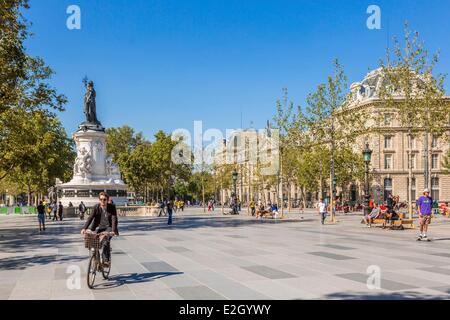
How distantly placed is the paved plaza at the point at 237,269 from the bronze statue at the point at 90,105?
107ft

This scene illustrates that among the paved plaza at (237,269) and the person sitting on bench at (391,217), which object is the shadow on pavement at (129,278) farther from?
the person sitting on bench at (391,217)

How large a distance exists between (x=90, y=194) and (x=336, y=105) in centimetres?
2610

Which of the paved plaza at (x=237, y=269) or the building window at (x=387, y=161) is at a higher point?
the building window at (x=387, y=161)

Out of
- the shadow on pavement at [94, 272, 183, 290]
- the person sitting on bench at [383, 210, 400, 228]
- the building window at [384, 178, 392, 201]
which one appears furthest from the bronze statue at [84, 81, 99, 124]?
the building window at [384, 178, 392, 201]

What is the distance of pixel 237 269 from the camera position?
11.5 m

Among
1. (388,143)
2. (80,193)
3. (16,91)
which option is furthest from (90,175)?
(388,143)

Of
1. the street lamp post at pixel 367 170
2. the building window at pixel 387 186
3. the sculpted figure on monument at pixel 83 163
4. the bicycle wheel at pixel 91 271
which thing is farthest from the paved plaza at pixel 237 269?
the building window at pixel 387 186

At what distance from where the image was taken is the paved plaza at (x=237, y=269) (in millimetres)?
8742

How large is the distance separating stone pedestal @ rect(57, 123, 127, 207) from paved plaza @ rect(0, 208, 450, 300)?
2799 cm

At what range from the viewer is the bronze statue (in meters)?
49.7

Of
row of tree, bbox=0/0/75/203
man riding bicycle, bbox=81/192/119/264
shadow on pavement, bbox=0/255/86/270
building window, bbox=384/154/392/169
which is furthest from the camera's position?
building window, bbox=384/154/392/169

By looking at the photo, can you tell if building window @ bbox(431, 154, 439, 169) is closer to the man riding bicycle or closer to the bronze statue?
the bronze statue

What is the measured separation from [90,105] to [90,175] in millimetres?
7920

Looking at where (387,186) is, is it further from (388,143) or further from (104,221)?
(104,221)
